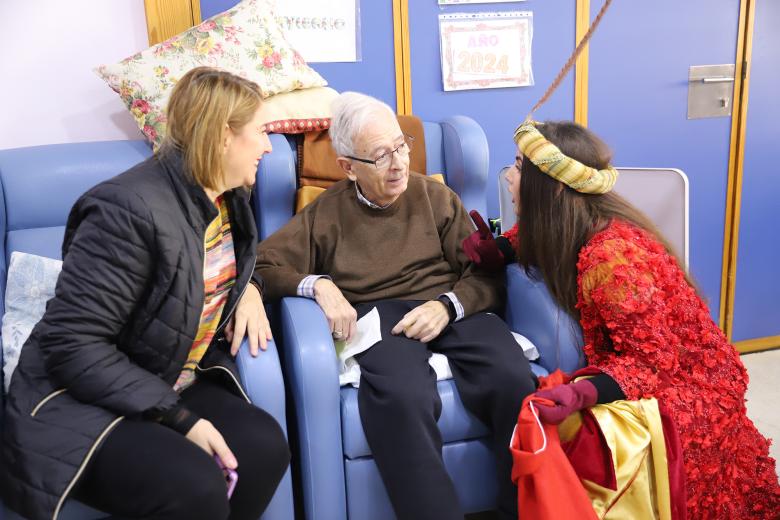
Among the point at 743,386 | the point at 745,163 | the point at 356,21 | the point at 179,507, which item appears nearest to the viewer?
the point at 179,507

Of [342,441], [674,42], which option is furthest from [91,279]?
[674,42]

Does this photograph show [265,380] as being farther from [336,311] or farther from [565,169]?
[565,169]

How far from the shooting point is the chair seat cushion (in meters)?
1.65

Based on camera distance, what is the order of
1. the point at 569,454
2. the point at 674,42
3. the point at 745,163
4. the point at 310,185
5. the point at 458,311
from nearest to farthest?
the point at 569,454 → the point at 458,311 → the point at 310,185 → the point at 674,42 → the point at 745,163

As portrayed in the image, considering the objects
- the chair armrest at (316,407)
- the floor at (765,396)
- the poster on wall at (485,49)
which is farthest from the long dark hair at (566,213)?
the poster on wall at (485,49)

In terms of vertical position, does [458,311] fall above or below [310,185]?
below

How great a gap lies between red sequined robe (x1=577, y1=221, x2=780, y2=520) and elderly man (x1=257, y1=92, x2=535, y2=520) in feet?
0.78

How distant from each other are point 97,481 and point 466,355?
0.86m

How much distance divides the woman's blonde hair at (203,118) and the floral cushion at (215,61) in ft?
2.02

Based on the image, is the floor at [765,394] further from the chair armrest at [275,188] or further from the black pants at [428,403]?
the chair armrest at [275,188]

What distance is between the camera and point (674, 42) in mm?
2793

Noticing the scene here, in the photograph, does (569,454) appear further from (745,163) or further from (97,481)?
(745,163)

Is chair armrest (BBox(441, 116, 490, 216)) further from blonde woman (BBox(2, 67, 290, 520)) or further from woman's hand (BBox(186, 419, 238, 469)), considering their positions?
woman's hand (BBox(186, 419, 238, 469))

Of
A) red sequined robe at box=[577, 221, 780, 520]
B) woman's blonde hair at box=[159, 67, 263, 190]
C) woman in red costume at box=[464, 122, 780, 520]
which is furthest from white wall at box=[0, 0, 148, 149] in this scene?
red sequined robe at box=[577, 221, 780, 520]
